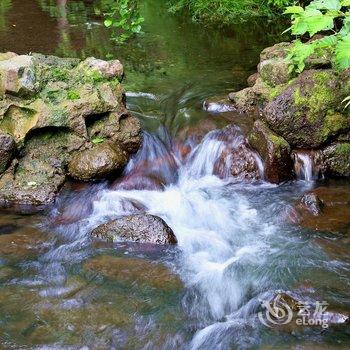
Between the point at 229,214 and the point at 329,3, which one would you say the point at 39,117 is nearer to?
the point at 229,214

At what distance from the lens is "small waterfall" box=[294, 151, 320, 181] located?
23.6 feet

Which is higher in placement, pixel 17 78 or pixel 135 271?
pixel 17 78

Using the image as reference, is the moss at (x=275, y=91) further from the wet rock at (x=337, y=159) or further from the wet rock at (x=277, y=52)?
the wet rock at (x=337, y=159)

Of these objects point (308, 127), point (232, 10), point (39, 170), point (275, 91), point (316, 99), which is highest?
point (232, 10)

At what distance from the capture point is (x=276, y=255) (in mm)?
5477

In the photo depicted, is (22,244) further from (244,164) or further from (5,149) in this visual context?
(244,164)

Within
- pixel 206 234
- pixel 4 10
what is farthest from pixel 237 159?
pixel 4 10

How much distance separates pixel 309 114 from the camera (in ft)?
23.8

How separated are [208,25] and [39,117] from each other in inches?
399

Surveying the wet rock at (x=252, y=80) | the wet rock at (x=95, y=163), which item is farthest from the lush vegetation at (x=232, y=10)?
the wet rock at (x=95, y=163)

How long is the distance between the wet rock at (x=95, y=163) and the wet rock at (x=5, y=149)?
86 centimetres

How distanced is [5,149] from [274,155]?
392cm

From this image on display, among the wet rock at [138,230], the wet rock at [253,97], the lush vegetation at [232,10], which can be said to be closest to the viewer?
the wet rock at [138,230]

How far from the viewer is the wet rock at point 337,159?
283 inches
